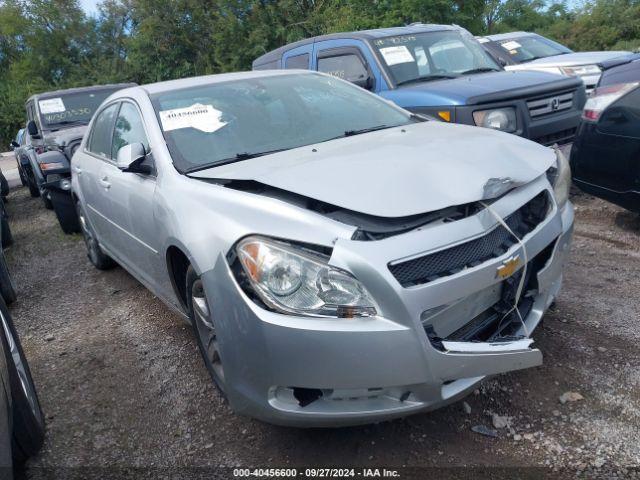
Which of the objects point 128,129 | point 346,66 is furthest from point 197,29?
point 128,129

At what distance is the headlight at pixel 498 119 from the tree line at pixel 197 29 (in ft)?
32.8

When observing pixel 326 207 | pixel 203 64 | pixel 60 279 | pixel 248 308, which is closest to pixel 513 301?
pixel 326 207

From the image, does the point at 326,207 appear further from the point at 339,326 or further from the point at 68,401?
the point at 68,401

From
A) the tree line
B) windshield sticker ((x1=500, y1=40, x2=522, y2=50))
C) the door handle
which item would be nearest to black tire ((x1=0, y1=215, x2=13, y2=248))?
the door handle

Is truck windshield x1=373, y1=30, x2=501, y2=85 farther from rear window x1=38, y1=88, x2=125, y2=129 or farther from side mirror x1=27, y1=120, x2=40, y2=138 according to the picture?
side mirror x1=27, y1=120, x2=40, y2=138

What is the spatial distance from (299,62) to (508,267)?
17.8 ft

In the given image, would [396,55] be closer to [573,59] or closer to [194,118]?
[194,118]

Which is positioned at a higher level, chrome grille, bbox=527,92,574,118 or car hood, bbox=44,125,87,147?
chrome grille, bbox=527,92,574,118

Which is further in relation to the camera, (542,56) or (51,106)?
(542,56)

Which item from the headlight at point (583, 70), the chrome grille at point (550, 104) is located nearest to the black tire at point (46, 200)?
the chrome grille at point (550, 104)

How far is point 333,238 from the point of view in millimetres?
2146

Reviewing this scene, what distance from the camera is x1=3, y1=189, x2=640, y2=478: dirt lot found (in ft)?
8.05

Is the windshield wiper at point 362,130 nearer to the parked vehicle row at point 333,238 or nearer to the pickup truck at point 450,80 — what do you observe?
the parked vehicle row at point 333,238

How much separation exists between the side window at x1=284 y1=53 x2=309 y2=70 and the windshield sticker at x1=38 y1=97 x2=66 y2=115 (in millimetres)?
4170
